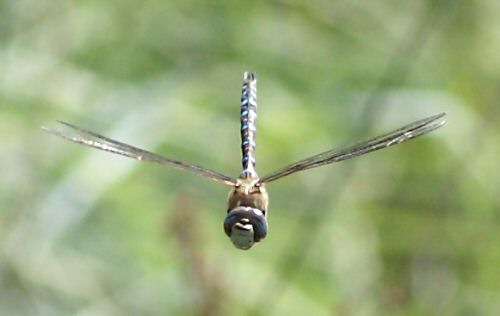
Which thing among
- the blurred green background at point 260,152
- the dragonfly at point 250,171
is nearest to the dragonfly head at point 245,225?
the dragonfly at point 250,171

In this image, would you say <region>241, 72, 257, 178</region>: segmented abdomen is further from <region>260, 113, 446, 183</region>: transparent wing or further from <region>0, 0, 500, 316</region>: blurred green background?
<region>0, 0, 500, 316</region>: blurred green background

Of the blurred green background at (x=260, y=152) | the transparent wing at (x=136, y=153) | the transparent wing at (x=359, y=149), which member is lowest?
the transparent wing at (x=136, y=153)

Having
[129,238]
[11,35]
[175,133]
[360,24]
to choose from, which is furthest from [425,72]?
[11,35]

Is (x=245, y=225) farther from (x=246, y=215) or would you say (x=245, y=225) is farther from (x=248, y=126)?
(x=248, y=126)

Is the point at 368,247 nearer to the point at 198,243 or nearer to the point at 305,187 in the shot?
the point at 305,187

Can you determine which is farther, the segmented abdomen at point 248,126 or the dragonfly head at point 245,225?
the segmented abdomen at point 248,126

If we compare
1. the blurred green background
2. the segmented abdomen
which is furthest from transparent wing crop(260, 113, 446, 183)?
the blurred green background

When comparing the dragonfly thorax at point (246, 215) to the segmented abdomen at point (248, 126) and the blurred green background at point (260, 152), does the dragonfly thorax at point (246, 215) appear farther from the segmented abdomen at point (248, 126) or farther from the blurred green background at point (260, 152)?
the blurred green background at point (260, 152)

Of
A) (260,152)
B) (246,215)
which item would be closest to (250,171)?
(246,215)
